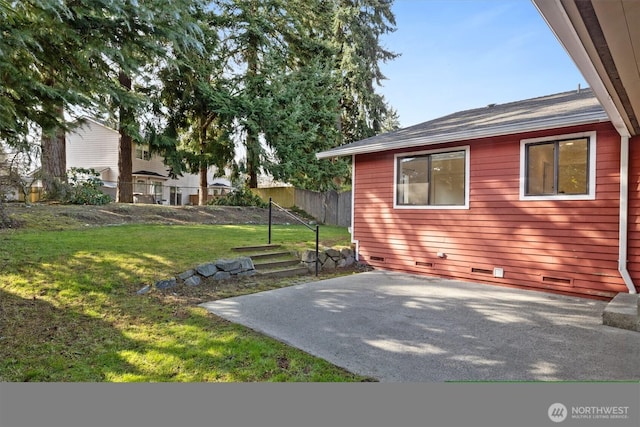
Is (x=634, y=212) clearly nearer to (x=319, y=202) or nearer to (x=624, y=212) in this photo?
(x=624, y=212)

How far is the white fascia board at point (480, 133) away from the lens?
14.6 feet

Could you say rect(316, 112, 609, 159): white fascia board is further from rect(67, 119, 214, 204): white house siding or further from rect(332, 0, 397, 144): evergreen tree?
rect(67, 119, 214, 204): white house siding

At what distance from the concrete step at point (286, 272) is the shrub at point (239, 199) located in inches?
336

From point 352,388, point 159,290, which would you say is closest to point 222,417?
point 352,388

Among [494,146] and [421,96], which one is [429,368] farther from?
[494,146]

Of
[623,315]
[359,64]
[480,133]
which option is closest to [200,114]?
[359,64]

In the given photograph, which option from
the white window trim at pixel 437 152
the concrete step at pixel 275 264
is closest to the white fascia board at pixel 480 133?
the white window trim at pixel 437 152

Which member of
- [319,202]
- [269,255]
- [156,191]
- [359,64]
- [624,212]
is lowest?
[269,255]

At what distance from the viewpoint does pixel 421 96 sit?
Answer: 432 centimetres

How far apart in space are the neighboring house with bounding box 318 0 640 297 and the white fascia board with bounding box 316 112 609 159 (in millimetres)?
16

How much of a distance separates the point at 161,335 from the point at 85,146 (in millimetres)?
22005

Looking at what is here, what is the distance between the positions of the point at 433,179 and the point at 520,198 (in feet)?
4.61

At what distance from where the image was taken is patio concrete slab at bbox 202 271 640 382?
261 centimetres

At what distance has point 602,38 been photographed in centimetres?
213
